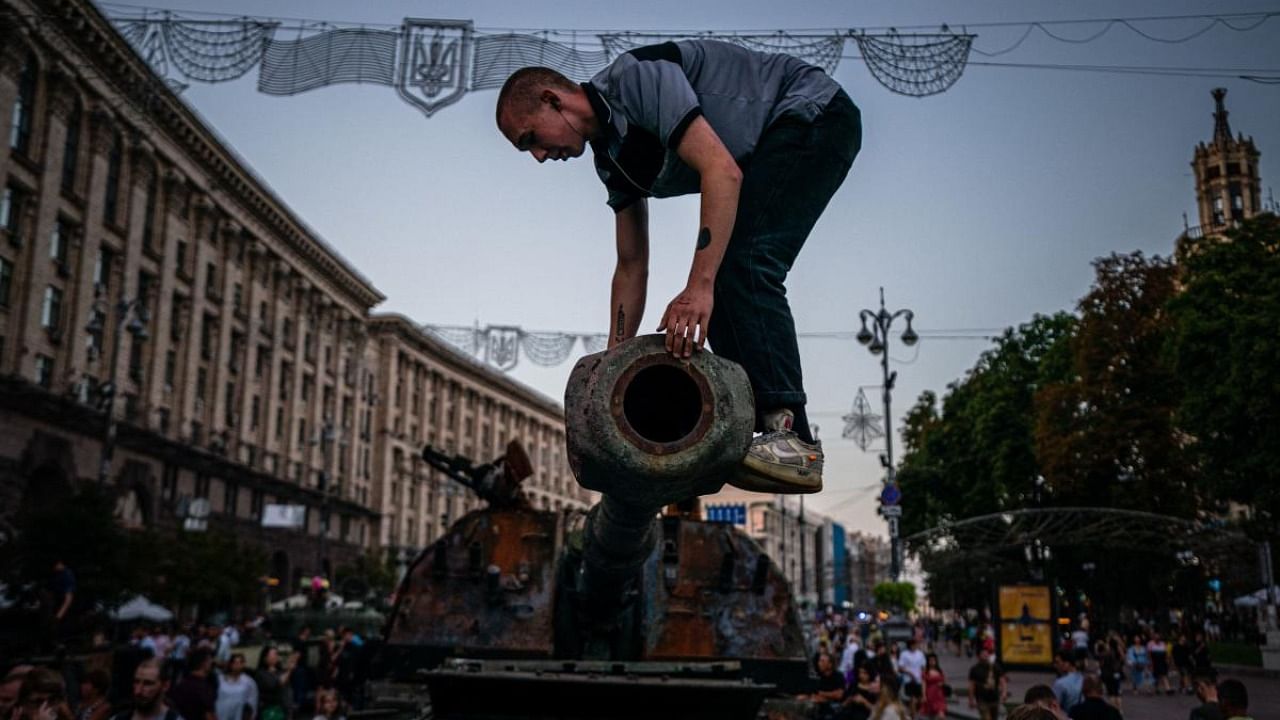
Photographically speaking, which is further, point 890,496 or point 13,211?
point 13,211

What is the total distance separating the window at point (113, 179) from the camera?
131ft

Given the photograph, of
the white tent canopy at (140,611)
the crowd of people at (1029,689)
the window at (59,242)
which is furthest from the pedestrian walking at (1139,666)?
the window at (59,242)

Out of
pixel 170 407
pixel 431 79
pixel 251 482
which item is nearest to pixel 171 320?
pixel 170 407

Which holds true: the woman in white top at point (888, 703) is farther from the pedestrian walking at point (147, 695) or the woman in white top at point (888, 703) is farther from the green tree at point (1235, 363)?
the green tree at point (1235, 363)

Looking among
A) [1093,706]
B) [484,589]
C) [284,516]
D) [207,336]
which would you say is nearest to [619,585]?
[484,589]

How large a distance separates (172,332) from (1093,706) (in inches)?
1706

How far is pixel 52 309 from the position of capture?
3616 centimetres

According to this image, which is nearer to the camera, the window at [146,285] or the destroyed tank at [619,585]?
the destroyed tank at [619,585]

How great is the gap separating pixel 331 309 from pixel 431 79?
57.5 m

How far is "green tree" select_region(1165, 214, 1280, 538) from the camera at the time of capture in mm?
28156

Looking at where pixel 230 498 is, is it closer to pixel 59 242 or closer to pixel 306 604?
pixel 59 242

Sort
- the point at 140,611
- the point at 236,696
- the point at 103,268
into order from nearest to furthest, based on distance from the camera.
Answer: the point at 236,696
the point at 140,611
the point at 103,268

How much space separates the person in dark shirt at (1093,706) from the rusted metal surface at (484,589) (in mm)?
4610

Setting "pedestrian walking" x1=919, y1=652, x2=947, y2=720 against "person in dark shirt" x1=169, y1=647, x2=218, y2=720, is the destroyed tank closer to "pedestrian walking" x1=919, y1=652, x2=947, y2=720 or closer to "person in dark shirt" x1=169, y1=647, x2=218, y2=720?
"person in dark shirt" x1=169, y1=647, x2=218, y2=720
